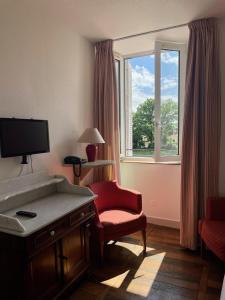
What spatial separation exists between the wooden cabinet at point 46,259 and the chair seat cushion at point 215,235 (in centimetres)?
117

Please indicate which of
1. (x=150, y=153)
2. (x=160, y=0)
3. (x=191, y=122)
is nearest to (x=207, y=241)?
(x=191, y=122)

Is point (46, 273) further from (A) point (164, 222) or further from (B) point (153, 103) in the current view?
(B) point (153, 103)

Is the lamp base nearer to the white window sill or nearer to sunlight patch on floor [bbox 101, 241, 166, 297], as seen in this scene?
the white window sill

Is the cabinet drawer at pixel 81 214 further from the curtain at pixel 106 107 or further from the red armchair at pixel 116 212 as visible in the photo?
the curtain at pixel 106 107

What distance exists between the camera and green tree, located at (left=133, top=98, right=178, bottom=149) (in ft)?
9.98

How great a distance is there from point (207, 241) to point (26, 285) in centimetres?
164

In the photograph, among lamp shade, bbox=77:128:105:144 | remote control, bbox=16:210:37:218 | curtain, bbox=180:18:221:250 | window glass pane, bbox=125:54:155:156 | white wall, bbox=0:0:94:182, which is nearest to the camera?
remote control, bbox=16:210:37:218

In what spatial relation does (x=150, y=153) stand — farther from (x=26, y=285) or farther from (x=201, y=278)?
(x=26, y=285)

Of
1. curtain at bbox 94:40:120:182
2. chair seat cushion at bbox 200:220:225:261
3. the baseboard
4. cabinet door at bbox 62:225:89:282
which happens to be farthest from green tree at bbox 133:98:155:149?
cabinet door at bbox 62:225:89:282

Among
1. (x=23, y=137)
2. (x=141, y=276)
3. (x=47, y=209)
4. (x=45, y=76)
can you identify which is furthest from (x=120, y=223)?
(x=45, y=76)

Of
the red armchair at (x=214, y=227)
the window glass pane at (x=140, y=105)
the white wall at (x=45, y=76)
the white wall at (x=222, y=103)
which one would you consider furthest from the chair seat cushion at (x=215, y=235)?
the white wall at (x=45, y=76)

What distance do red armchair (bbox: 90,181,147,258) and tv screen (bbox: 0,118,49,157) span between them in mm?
873

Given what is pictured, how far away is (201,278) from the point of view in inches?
82.0

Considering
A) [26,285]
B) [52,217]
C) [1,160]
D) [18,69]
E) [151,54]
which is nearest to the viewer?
[26,285]
